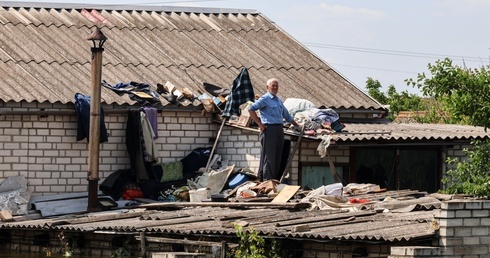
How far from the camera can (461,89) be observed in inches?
706

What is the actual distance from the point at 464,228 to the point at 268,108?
6.79m

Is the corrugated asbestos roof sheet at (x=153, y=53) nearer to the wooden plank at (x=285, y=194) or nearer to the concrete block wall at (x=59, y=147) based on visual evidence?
the concrete block wall at (x=59, y=147)

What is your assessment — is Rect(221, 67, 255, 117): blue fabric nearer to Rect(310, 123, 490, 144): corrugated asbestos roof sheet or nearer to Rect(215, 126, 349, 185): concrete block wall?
Rect(215, 126, 349, 185): concrete block wall

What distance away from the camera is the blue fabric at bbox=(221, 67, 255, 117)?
22234 millimetres

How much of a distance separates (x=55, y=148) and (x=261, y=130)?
368cm

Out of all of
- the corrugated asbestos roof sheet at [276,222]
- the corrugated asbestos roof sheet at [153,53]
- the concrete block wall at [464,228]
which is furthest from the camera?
the corrugated asbestos roof sheet at [153,53]

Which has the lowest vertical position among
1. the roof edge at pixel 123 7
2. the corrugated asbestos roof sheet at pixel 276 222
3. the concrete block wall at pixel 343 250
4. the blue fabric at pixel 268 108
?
the concrete block wall at pixel 343 250

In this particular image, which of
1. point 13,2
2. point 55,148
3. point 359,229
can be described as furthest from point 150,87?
point 359,229

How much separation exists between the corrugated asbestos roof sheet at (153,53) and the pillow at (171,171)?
1.35 m

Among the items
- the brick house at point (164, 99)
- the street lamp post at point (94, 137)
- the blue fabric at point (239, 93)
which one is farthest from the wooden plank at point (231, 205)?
the blue fabric at point (239, 93)

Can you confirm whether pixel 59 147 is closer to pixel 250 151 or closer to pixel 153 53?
pixel 250 151

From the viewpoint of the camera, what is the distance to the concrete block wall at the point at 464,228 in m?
14.2

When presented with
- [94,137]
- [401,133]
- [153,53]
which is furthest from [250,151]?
[153,53]

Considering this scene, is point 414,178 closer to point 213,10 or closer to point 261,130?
point 261,130
